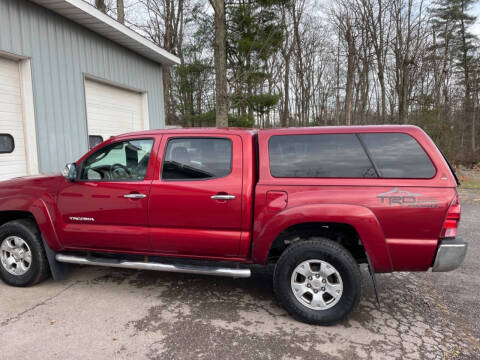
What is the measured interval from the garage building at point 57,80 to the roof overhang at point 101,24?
0.06 ft

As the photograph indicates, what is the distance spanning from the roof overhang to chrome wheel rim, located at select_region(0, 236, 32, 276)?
16.6ft

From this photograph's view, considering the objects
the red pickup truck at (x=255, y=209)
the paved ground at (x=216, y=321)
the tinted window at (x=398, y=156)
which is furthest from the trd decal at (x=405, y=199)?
the paved ground at (x=216, y=321)

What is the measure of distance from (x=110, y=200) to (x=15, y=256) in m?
1.42

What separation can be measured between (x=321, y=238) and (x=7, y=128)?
6.23 m

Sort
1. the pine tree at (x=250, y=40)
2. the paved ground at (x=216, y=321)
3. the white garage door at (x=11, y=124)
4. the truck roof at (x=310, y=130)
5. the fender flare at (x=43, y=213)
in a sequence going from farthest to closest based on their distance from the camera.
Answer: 1. the pine tree at (x=250, y=40)
2. the white garage door at (x=11, y=124)
3. the fender flare at (x=43, y=213)
4. the truck roof at (x=310, y=130)
5. the paved ground at (x=216, y=321)

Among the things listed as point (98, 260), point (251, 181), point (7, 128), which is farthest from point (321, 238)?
point (7, 128)

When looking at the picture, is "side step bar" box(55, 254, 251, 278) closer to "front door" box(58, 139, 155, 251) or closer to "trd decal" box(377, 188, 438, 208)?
"front door" box(58, 139, 155, 251)

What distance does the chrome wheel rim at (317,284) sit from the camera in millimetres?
3131

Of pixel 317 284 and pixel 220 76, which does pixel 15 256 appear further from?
pixel 220 76

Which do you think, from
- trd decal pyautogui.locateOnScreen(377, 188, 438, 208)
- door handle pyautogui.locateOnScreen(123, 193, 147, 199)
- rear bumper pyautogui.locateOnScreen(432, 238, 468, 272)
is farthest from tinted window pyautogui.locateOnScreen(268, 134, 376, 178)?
door handle pyautogui.locateOnScreen(123, 193, 147, 199)

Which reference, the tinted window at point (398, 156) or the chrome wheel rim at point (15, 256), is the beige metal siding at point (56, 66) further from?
the tinted window at point (398, 156)

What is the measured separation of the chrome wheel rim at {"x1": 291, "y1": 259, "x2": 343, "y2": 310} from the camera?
313 cm

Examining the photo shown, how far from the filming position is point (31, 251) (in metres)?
3.89

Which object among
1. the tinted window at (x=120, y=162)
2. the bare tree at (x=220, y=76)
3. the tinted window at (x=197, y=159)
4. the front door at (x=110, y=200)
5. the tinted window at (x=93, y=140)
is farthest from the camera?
the bare tree at (x=220, y=76)
